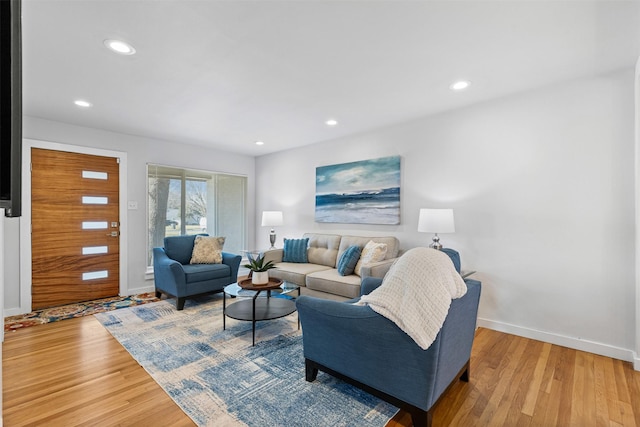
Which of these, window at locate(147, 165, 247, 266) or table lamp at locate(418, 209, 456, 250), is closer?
table lamp at locate(418, 209, 456, 250)

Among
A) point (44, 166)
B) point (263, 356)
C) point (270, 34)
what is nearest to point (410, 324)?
point (263, 356)

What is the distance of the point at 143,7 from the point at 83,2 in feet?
1.06

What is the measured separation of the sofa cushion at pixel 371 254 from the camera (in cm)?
353

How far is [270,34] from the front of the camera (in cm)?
200

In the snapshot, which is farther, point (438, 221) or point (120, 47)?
point (438, 221)

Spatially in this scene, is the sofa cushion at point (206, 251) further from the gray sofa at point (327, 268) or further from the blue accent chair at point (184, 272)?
the gray sofa at point (327, 268)

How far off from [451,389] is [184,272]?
10.2ft

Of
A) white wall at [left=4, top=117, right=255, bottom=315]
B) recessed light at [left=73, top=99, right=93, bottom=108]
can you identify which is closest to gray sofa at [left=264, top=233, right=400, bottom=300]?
white wall at [left=4, top=117, right=255, bottom=315]

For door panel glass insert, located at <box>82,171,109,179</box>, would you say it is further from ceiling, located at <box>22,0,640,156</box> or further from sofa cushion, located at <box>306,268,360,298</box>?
sofa cushion, located at <box>306,268,360,298</box>

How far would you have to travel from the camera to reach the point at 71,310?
371 centimetres

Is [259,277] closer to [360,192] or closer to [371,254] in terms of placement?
[371,254]

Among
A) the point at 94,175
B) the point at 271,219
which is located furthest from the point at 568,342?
the point at 94,175

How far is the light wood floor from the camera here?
183 centimetres

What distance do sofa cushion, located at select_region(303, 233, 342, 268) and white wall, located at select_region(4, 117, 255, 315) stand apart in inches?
90.6
